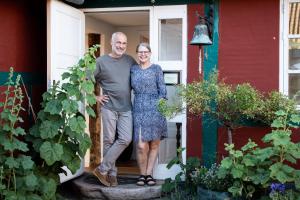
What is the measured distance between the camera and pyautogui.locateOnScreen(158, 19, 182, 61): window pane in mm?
6152

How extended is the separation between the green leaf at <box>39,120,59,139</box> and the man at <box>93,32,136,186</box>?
83cm

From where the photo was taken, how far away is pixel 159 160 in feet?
20.4

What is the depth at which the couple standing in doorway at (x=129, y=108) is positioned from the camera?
5.66 meters

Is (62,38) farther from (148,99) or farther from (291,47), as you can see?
(291,47)

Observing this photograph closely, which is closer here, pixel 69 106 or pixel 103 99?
pixel 69 106

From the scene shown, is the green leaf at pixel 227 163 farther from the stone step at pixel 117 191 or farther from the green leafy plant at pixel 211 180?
the stone step at pixel 117 191

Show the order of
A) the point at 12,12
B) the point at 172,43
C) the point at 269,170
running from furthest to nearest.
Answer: the point at 172,43 < the point at 12,12 < the point at 269,170

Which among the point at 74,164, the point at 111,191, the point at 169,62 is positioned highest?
the point at 169,62

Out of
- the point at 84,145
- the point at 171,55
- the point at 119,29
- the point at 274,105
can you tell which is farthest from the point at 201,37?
the point at 119,29

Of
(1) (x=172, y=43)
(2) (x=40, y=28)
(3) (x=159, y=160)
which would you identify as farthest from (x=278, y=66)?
(2) (x=40, y=28)

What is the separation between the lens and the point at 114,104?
227 inches

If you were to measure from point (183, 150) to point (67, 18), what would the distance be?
7.15 ft

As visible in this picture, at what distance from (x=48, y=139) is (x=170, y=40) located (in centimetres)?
213

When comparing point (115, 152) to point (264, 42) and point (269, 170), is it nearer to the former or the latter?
point (269, 170)
